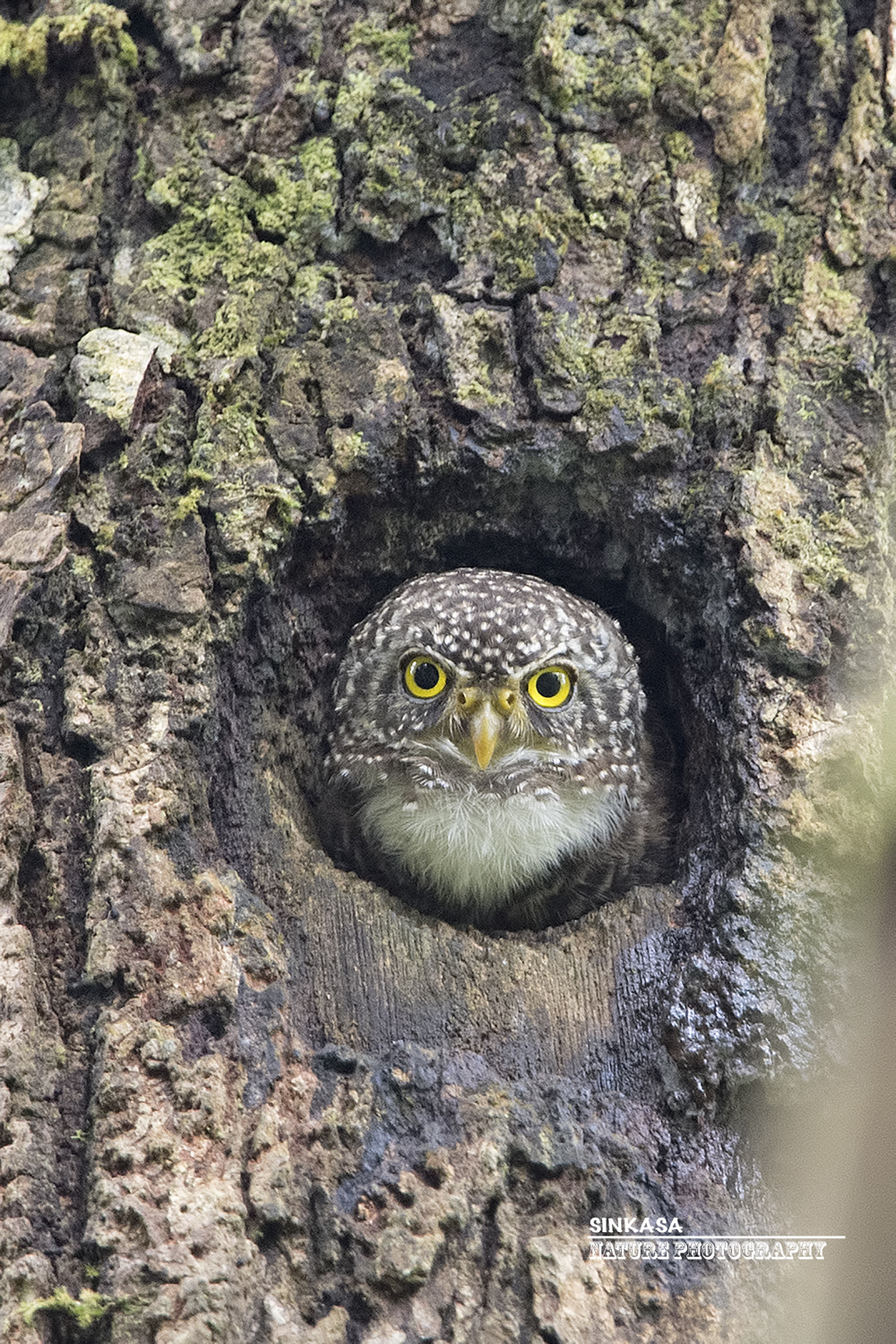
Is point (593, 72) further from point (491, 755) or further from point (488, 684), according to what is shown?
point (491, 755)

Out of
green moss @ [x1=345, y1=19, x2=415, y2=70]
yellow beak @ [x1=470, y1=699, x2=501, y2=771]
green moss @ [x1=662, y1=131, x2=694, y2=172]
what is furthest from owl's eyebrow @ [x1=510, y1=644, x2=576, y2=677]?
green moss @ [x1=345, y1=19, x2=415, y2=70]

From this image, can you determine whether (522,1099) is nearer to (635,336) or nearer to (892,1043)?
(892,1043)

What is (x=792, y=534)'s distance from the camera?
2771mm

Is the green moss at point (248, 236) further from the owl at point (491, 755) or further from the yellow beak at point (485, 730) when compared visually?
the yellow beak at point (485, 730)

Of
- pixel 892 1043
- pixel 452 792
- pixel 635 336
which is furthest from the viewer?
pixel 452 792

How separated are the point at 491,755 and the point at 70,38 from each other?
2.13 m

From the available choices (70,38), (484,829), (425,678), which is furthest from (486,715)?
(70,38)

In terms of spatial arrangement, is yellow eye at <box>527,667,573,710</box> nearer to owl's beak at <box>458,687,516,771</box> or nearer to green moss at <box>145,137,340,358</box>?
owl's beak at <box>458,687,516,771</box>

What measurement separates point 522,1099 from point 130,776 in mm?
1048

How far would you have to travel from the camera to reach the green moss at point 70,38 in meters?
2.82

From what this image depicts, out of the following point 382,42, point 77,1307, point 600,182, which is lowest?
point 77,1307

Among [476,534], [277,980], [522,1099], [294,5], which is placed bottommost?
[522,1099]

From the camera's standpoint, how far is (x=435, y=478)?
297cm

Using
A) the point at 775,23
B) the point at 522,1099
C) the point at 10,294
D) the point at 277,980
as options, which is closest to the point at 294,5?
the point at 10,294
